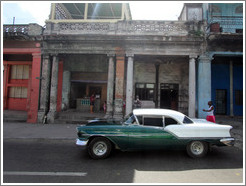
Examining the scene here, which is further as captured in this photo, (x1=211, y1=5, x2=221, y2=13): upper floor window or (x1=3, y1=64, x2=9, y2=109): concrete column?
(x1=3, y1=64, x2=9, y2=109): concrete column

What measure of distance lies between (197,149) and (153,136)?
56.9 inches

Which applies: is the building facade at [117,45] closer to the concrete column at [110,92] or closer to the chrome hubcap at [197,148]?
the concrete column at [110,92]

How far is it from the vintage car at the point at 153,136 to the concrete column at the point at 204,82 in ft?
16.9

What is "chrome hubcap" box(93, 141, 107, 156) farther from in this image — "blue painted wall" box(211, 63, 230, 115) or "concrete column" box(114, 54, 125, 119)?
"blue painted wall" box(211, 63, 230, 115)

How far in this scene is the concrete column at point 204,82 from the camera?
9.38m

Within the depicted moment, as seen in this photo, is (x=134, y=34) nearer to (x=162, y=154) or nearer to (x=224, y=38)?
(x=224, y=38)

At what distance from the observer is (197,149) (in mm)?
4590

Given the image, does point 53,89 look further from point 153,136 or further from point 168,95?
point 168,95

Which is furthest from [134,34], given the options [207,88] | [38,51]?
[38,51]

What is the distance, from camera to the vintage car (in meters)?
4.42

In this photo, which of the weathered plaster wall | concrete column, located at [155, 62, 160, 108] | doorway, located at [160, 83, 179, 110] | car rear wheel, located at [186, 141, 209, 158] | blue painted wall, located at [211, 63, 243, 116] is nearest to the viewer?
car rear wheel, located at [186, 141, 209, 158]

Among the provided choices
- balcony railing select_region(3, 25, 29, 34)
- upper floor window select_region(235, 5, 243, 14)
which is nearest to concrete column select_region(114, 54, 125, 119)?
balcony railing select_region(3, 25, 29, 34)

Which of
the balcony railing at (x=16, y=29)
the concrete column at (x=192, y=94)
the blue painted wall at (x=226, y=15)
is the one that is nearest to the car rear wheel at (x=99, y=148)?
the concrete column at (x=192, y=94)

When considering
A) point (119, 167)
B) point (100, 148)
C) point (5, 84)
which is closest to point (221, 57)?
point (100, 148)
